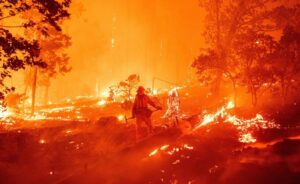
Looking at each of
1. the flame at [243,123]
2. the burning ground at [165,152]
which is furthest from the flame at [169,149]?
the flame at [243,123]

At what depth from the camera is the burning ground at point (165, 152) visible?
1156cm

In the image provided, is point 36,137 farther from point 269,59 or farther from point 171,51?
point 171,51

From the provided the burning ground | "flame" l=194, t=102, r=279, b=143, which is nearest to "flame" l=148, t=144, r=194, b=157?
the burning ground

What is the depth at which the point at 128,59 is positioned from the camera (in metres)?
111

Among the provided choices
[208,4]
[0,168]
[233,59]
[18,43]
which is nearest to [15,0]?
[18,43]

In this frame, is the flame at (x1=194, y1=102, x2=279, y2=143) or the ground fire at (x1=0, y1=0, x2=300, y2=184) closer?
the ground fire at (x1=0, y1=0, x2=300, y2=184)

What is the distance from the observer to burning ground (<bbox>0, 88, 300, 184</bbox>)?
11.6 meters

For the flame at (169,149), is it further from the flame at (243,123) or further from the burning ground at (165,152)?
the flame at (243,123)

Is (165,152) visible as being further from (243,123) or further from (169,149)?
(243,123)

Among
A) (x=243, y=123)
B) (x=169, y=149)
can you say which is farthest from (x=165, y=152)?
(x=243, y=123)

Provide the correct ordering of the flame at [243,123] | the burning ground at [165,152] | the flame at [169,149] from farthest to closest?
1. the flame at [243,123]
2. the flame at [169,149]
3. the burning ground at [165,152]

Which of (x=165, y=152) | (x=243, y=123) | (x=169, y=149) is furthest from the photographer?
(x=243, y=123)

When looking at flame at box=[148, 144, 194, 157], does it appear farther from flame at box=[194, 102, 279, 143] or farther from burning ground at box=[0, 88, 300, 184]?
flame at box=[194, 102, 279, 143]

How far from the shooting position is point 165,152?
46.9 feet
